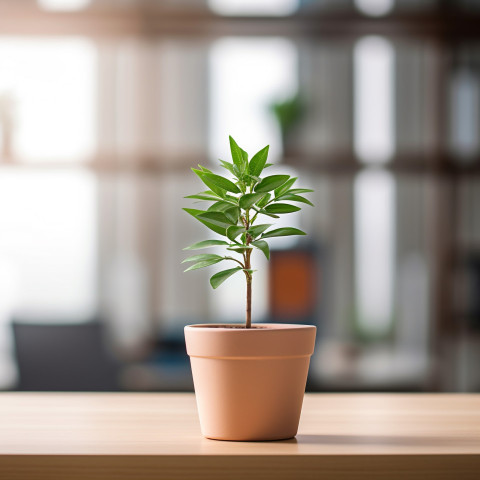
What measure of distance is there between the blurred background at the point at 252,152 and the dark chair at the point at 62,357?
2.61 feet

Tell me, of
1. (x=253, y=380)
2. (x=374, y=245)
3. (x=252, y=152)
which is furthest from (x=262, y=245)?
(x=374, y=245)

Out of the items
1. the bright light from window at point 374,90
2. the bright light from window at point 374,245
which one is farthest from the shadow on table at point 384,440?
the bright light from window at point 374,90

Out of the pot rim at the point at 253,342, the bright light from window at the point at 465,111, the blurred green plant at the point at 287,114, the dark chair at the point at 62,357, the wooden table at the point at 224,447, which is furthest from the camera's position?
the bright light from window at the point at 465,111

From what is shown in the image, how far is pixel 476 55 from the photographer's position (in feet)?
13.5

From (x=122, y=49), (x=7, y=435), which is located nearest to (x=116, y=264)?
(x=122, y=49)

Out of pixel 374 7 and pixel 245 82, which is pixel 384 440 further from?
pixel 374 7

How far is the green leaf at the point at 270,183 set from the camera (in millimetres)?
735

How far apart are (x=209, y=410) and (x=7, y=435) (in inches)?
7.7

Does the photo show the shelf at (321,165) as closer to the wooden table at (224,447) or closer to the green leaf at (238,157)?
the wooden table at (224,447)

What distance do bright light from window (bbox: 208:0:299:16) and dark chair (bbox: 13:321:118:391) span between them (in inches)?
75.6

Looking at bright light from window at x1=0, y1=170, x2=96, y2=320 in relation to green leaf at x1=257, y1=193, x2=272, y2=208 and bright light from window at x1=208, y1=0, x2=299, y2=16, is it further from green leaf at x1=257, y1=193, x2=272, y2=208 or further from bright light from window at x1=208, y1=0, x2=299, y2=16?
green leaf at x1=257, y1=193, x2=272, y2=208

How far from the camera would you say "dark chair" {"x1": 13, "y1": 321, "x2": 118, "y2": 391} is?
312 cm

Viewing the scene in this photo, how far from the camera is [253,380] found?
72cm

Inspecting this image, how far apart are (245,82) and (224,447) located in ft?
12.0
